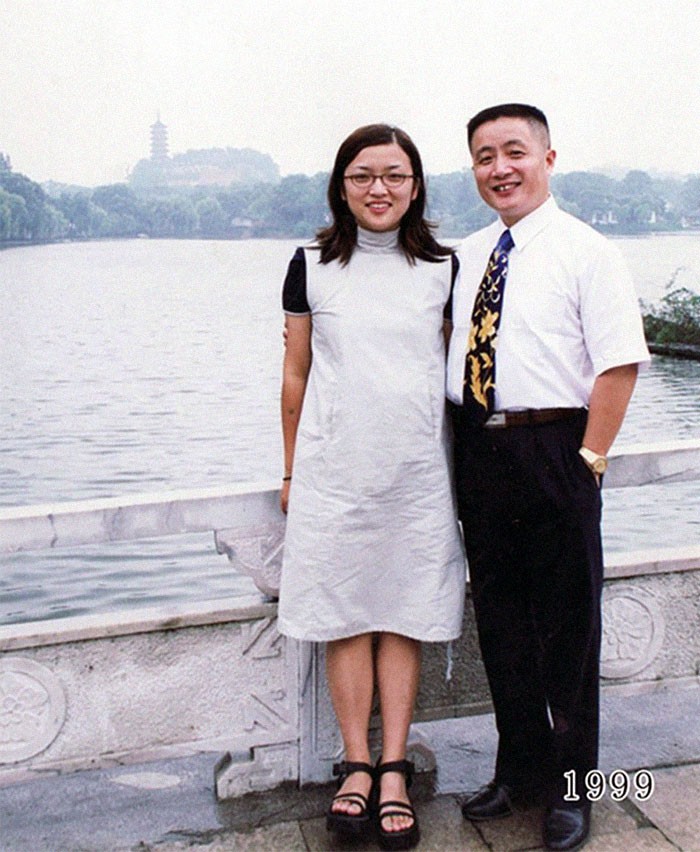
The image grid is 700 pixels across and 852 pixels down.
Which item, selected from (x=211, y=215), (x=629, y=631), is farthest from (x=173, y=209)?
(x=629, y=631)

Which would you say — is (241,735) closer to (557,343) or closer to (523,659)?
(523,659)

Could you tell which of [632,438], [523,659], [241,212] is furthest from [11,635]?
[241,212]

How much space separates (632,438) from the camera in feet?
63.2

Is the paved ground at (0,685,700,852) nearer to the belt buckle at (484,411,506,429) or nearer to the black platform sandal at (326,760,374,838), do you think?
the black platform sandal at (326,760,374,838)

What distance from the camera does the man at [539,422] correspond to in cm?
202

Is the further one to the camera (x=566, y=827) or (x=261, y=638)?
(x=261, y=638)

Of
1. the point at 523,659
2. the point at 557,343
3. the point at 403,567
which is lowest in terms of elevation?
the point at 523,659

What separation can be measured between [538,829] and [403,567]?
54 cm

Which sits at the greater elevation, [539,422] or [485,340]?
[485,340]

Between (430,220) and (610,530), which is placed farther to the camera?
(610,530)

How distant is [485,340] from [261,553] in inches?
23.6

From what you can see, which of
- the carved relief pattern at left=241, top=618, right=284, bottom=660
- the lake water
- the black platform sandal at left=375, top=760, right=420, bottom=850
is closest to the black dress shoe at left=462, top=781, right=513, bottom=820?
the black platform sandal at left=375, top=760, right=420, bottom=850

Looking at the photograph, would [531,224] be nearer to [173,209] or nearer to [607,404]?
[607,404]

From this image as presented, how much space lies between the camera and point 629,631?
2.49 m
